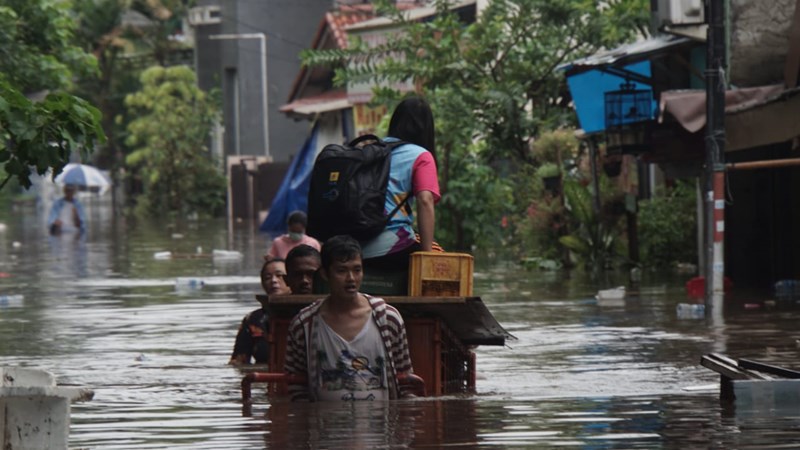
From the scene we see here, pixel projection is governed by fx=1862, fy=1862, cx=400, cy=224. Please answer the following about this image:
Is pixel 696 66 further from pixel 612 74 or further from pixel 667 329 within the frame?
pixel 667 329


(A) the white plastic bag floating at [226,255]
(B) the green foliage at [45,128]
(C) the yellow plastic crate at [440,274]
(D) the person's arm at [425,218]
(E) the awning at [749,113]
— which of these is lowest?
(A) the white plastic bag floating at [226,255]

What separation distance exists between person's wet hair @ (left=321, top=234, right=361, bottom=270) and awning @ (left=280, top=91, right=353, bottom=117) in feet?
131

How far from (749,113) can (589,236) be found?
8.81 m

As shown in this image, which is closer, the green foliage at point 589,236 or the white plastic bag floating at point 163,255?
the green foliage at point 589,236

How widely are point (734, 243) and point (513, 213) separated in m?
9.22

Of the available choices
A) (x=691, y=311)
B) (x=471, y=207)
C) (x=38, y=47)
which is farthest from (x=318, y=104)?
(x=691, y=311)

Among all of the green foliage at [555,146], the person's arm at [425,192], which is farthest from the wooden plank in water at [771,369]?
the green foliage at [555,146]

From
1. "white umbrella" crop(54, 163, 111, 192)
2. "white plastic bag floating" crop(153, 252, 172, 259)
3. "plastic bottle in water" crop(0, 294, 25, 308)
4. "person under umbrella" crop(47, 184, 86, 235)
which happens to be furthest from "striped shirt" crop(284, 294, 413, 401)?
"white umbrella" crop(54, 163, 111, 192)

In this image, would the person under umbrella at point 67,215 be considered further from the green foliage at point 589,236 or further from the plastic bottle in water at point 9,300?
the plastic bottle in water at point 9,300

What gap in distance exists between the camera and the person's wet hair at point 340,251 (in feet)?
32.3

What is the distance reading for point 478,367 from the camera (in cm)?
1440

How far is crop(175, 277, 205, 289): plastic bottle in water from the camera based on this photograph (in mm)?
25000

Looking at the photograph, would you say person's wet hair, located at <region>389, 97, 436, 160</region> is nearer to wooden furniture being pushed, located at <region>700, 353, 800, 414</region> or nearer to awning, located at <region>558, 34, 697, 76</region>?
wooden furniture being pushed, located at <region>700, 353, 800, 414</region>

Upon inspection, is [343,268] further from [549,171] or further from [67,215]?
[67,215]
